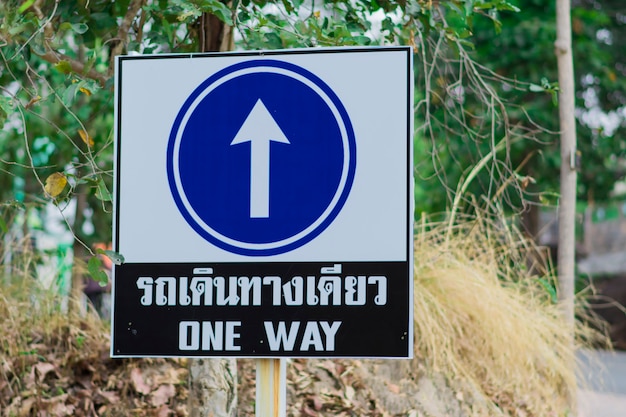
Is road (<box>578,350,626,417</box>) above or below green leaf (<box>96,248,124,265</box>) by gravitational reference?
below

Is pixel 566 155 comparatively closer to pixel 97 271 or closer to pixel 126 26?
pixel 126 26

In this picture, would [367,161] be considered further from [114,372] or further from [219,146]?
[114,372]

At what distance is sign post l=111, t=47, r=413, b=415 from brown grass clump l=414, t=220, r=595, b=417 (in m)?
3.07

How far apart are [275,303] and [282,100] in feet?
1.77

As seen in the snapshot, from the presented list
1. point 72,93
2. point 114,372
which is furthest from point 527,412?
point 72,93

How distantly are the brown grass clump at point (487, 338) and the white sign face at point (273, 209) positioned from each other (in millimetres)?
3071

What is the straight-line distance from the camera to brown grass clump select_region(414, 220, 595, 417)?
212 inches

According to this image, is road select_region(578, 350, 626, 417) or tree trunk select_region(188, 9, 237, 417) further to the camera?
road select_region(578, 350, 626, 417)

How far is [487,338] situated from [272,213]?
12.3 feet

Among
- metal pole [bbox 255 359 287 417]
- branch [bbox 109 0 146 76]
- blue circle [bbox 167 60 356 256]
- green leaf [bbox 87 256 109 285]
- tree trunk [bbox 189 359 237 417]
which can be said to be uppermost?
branch [bbox 109 0 146 76]

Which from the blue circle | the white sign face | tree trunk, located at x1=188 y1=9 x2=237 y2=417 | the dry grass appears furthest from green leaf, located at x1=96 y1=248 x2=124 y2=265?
the dry grass

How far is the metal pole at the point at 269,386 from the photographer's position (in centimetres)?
240

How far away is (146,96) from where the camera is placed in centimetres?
242

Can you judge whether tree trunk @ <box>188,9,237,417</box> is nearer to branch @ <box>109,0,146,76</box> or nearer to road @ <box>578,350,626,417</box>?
branch @ <box>109,0,146,76</box>
